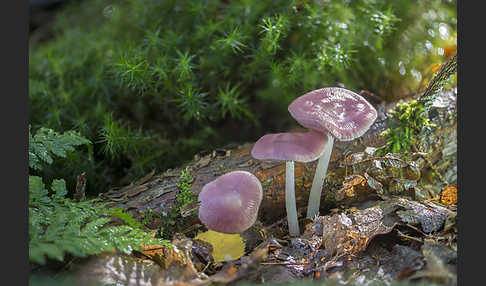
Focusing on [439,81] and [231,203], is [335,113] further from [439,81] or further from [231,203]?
[439,81]

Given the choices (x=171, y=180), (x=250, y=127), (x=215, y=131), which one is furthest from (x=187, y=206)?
(x=250, y=127)

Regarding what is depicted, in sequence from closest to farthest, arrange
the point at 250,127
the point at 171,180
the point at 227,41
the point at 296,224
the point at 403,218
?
the point at 403,218, the point at 296,224, the point at 171,180, the point at 227,41, the point at 250,127

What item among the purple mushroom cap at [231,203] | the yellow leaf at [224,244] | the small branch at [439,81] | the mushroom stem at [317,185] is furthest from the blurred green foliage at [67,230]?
the small branch at [439,81]

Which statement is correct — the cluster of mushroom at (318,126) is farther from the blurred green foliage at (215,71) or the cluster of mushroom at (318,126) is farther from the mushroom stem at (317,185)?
the blurred green foliage at (215,71)

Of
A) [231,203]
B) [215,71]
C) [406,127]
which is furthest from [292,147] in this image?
[215,71]

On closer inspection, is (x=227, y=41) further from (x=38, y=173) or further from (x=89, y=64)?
(x=38, y=173)

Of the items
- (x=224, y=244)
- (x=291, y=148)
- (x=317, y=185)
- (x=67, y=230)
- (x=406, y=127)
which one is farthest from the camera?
(x=406, y=127)
